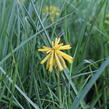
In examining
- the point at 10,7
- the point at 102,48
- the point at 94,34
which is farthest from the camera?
the point at 94,34

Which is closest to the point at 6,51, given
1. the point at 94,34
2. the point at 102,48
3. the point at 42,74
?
the point at 42,74

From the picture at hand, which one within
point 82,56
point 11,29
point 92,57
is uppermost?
point 11,29

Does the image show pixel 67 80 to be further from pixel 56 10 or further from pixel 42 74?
pixel 56 10

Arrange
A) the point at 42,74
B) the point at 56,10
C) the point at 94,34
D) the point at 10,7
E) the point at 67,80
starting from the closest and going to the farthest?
the point at 67,80 → the point at 10,7 → the point at 42,74 → the point at 94,34 → the point at 56,10

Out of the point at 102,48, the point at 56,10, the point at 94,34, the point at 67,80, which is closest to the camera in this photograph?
the point at 67,80

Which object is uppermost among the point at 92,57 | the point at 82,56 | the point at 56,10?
the point at 56,10

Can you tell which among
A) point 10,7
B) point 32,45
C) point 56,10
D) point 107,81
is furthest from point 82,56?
point 56,10

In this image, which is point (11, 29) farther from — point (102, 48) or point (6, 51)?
point (102, 48)

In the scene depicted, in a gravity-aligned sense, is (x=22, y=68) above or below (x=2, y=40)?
below

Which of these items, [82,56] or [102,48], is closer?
[82,56]
